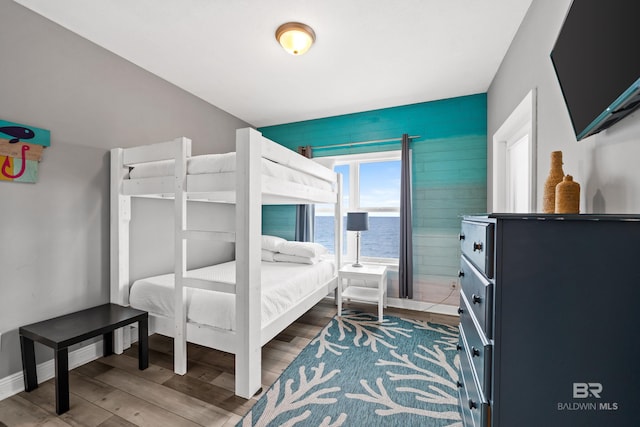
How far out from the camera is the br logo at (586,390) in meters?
0.71

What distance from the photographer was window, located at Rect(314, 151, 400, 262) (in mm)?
3631

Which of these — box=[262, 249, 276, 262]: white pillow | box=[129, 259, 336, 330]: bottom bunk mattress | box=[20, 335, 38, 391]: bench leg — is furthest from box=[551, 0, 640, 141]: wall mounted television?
box=[20, 335, 38, 391]: bench leg

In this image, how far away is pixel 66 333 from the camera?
1687 mm

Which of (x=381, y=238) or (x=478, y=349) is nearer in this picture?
(x=478, y=349)

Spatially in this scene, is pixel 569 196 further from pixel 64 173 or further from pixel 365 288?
pixel 64 173

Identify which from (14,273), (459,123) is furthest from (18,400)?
(459,123)

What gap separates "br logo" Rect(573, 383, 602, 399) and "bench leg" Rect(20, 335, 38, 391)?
2742mm

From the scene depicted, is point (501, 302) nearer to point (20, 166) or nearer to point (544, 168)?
point (544, 168)

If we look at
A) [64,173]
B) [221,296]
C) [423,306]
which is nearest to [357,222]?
[423,306]

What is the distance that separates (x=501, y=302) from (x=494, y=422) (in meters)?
0.34

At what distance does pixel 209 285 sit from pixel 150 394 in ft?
2.52

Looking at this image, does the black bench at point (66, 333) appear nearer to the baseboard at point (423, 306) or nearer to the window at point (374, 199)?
the window at point (374, 199)

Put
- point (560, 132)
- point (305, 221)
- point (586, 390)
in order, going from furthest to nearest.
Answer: point (305, 221) → point (560, 132) → point (586, 390)

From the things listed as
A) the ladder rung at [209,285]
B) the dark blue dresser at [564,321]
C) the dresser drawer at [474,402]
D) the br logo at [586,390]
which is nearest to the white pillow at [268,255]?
the ladder rung at [209,285]
